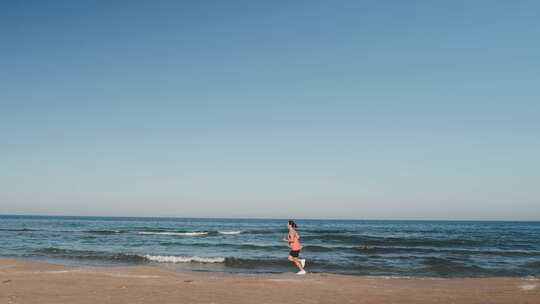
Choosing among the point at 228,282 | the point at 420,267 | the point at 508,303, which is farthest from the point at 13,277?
the point at 420,267

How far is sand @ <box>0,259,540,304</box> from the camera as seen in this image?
965 centimetres

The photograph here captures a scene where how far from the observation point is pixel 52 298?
9.52 m

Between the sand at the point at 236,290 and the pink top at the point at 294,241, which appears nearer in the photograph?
the sand at the point at 236,290

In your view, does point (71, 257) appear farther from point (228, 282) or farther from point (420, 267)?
Result: point (420, 267)

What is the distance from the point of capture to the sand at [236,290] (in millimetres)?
9648

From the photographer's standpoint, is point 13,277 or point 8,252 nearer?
point 13,277

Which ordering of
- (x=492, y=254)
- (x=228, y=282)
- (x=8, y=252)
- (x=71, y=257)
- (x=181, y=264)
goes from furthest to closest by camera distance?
(x=492, y=254) < (x=8, y=252) < (x=71, y=257) < (x=181, y=264) < (x=228, y=282)

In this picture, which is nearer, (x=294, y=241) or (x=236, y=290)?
(x=236, y=290)

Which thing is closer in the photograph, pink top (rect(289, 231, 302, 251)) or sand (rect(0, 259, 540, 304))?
sand (rect(0, 259, 540, 304))

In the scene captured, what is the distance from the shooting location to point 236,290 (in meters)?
11.0

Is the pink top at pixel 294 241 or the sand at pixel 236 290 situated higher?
the pink top at pixel 294 241

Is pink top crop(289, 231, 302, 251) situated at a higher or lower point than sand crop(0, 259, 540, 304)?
higher

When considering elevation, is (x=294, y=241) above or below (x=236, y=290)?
above

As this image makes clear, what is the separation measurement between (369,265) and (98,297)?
1388 centimetres
